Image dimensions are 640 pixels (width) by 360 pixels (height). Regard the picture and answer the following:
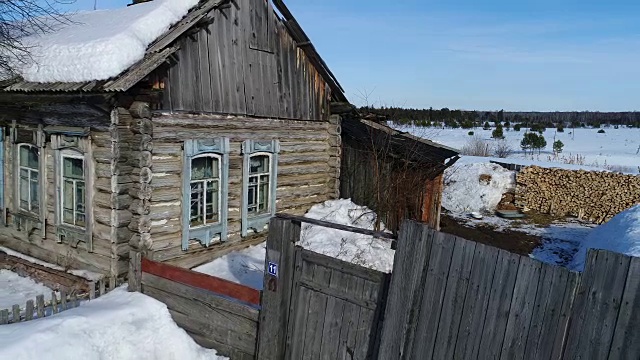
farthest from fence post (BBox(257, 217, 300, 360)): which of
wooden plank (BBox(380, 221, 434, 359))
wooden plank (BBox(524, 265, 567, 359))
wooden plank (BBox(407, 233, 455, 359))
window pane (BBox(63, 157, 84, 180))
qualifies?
window pane (BBox(63, 157, 84, 180))

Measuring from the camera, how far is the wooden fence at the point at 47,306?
596 cm

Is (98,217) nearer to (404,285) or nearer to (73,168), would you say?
(73,168)

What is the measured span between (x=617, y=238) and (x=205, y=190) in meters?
9.18

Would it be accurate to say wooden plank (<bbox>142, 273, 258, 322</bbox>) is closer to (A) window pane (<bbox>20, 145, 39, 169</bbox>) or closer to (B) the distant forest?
(A) window pane (<bbox>20, 145, 39, 169</bbox>)

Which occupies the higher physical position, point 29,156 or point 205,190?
point 29,156

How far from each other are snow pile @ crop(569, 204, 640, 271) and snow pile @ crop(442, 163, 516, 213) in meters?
5.14

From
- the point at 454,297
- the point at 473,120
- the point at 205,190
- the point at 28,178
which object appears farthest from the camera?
the point at 473,120

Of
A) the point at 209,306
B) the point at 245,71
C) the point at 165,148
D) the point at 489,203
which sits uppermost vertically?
the point at 245,71

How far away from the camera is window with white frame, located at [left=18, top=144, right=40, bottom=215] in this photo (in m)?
9.14

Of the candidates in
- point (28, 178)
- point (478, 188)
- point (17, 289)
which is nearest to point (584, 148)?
point (478, 188)

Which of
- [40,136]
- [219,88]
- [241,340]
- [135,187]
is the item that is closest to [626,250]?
[241,340]

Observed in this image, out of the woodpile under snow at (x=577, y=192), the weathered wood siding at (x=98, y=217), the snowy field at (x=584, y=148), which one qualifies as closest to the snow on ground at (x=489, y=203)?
the woodpile under snow at (x=577, y=192)

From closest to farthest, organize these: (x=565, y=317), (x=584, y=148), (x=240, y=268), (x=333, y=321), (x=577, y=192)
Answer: (x=565, y=317)
(x=333, y=321)
(x=240, y=268)
(x=577, y=192)
(x=584, y=148)

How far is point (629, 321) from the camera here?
353 cm
